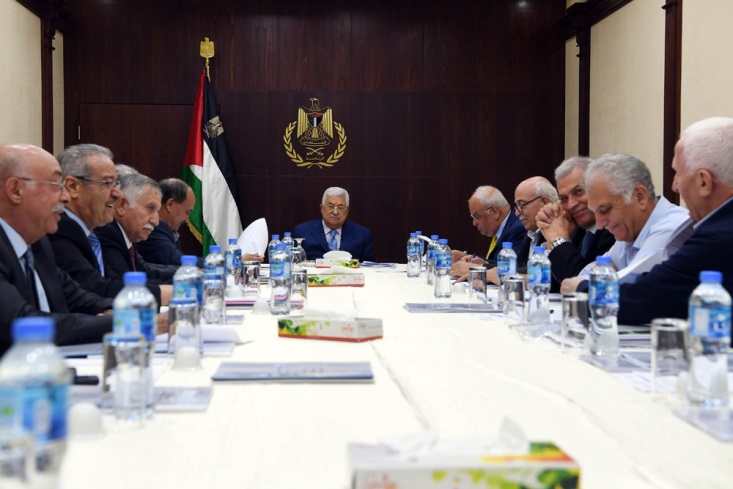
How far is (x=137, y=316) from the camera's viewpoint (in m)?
1.57

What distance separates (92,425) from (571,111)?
→ 23.9 feet

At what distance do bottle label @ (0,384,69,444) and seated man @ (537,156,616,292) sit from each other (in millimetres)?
3172

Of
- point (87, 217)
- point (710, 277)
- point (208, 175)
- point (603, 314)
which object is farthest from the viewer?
point (208, 175)

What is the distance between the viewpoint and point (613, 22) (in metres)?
6.98

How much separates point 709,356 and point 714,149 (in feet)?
4.21

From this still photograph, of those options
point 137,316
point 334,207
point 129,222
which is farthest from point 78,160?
point 334,207

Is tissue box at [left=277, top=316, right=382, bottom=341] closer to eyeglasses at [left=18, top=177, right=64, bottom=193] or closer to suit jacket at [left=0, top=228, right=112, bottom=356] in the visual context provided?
suit jacket at [left=0, top=228, right=112, bottom=356]

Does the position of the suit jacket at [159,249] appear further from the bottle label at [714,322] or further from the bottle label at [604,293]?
the bottle label at [714,322]

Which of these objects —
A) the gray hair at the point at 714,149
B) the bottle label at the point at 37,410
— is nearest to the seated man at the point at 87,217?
the gray hair at the point at 714,149

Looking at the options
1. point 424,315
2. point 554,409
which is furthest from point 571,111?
point 554,409

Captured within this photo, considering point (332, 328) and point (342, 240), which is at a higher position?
point (342, 240)

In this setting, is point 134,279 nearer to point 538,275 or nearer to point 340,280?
point 538,275

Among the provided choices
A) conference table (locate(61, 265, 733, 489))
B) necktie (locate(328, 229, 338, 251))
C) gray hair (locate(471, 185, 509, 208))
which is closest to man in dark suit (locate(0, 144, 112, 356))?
conference table (locate(61, 265, 733, 489))

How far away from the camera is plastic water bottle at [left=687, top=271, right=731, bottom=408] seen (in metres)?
1.58
